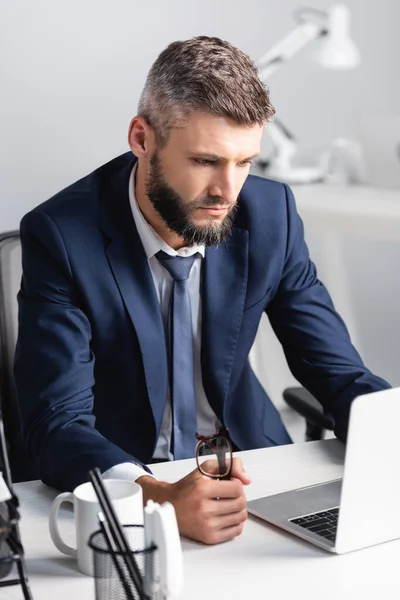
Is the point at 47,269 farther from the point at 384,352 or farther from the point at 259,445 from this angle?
the point at 384,352

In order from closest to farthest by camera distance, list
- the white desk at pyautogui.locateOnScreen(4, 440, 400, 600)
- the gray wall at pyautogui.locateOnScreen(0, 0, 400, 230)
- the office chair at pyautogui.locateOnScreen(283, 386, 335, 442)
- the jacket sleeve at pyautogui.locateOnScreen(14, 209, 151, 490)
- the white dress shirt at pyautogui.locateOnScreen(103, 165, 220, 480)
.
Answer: the white desk at pyautogui.locateOnScreen(4, 440, 400, 600), the jacket sleeve at pyautogui.locateOnScreen(14, 209, 151, 490), the white dress shirt at pyautogui.locateOnScreen(103, 165, 220, 480), the office chair at pyautogui.locateOnScreen(283, 386, 335, 442), the gray wall at pyautogui.locateOnScreen(0, 0, 400, 230)

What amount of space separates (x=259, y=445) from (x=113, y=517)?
1072 millimetres

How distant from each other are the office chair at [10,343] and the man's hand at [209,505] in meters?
0.63

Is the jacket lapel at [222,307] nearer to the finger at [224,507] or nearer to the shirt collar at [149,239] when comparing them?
the shirt collar at [149,239]

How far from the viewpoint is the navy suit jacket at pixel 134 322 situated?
163 centimetres

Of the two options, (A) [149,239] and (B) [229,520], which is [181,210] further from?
(B) [229,520]

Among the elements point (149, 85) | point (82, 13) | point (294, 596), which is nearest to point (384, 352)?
point (82, 13)

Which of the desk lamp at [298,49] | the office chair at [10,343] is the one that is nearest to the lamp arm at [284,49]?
the desk lamp at [298,49]

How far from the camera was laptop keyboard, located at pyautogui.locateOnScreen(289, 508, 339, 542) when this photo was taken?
130 centimetres

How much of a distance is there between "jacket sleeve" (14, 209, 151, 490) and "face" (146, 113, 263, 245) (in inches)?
8.3

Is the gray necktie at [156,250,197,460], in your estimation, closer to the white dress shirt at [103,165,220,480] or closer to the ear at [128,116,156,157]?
the white dress shirt at [103,165,220,480]

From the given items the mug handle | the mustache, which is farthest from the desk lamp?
the mug handle

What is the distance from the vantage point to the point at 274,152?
362 centimetres

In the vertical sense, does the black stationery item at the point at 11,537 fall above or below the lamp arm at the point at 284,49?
below
